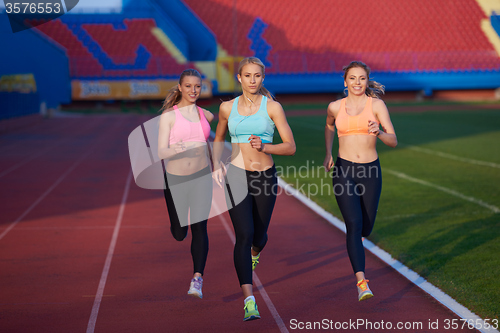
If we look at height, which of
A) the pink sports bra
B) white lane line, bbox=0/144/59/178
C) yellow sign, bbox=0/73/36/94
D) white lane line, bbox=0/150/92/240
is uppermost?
the pink sports bra

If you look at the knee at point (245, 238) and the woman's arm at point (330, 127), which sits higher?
the woman's arm at point (330, 127)

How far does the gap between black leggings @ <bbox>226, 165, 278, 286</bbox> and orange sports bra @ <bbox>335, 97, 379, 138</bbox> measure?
0.78 meters

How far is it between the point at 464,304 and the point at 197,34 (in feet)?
135

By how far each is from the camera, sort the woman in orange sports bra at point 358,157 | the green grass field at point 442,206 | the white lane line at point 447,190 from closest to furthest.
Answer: the woman in orange sports bra at point 358,157
the green grass field at point 442,206
the white lane line at point 447,190

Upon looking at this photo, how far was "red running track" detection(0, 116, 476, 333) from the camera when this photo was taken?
4.61 metres

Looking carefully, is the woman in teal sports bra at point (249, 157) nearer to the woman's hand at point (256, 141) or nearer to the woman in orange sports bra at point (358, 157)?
the woman's hand at point (256, 141)

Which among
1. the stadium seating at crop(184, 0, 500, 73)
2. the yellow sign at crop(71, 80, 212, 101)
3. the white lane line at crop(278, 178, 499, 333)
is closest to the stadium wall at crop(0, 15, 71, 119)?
the yellow sign at crop(71, 80, 212, 101)

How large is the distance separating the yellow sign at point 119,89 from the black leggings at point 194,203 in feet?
108

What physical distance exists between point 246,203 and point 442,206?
17.8 ft

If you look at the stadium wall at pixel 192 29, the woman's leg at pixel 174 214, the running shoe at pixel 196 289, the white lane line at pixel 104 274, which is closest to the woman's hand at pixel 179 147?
the woman's leg at pixel 174 214

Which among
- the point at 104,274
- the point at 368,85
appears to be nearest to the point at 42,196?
the point at 104,274

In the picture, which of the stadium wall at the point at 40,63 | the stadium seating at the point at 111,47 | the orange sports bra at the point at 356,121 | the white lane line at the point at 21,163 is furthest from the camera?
the stadium seating at the point at 111,47

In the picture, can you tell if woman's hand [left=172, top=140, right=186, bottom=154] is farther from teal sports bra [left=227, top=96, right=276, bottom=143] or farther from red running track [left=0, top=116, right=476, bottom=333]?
red running track [left=0, top=116, right=476, bottom=333]

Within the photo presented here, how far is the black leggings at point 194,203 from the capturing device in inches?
195
